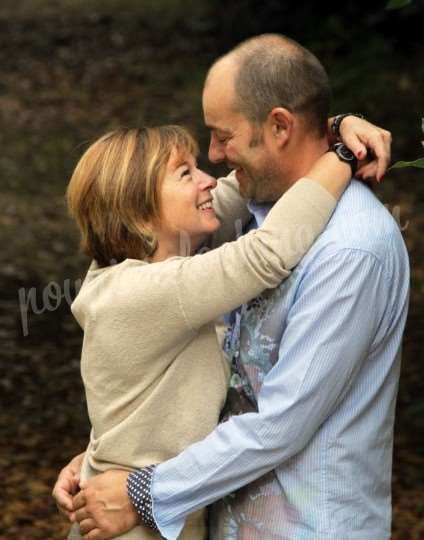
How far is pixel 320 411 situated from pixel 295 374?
0.11 meters

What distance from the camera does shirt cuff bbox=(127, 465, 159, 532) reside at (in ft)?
9.96

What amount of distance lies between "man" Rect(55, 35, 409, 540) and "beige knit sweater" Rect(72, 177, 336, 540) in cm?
7

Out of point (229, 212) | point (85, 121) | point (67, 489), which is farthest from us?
point (85, 121)

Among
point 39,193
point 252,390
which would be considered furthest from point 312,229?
point 39,193

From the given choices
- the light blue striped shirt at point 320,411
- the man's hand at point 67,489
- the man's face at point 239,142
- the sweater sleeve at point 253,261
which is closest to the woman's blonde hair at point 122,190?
the man's face at point 239,142

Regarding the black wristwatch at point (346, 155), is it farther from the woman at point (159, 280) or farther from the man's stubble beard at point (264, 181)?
the man's stubble beard at point (264, 181)

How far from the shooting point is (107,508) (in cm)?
309

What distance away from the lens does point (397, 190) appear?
10742 mm

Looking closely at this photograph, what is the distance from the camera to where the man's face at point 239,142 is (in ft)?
10.5

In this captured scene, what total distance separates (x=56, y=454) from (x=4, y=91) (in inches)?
404

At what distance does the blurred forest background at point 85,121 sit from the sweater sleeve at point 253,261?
3604mm

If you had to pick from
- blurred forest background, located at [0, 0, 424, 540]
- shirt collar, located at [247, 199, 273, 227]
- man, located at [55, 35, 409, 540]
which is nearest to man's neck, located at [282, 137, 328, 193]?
man, located at [55, 35, 409, 540]

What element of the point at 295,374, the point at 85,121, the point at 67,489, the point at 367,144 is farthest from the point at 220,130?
the point at 85,121

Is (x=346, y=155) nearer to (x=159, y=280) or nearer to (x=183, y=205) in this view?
(x=183, y=205)
